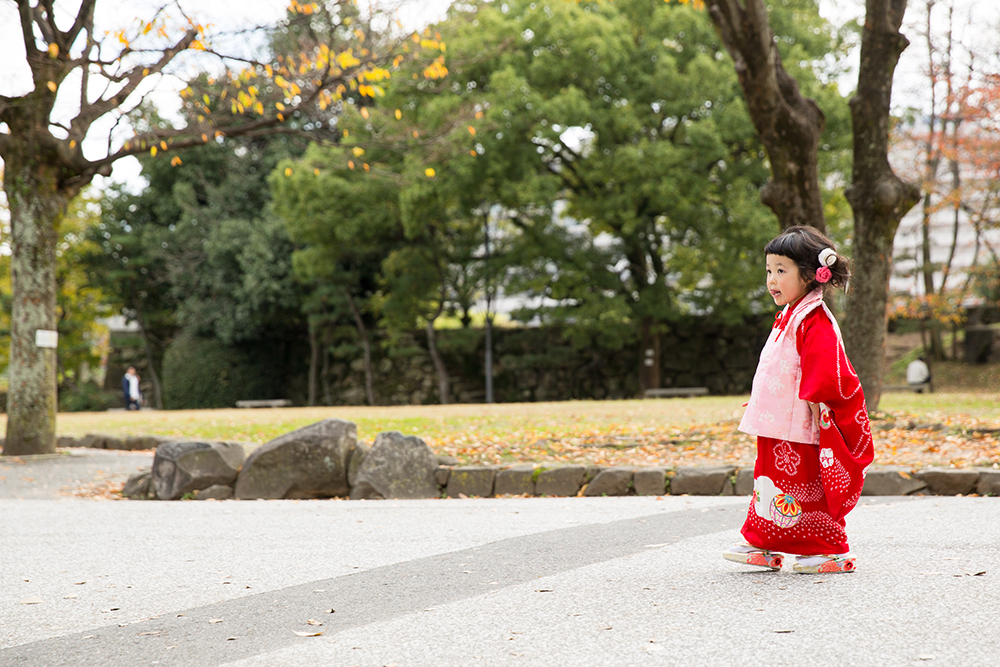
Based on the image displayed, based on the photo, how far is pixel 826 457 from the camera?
12.2ft

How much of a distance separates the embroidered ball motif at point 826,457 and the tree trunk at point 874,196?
255 inches

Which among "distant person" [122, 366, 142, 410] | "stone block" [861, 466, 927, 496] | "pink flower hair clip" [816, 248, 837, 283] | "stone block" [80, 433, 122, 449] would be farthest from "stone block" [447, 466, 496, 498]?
"distant person" [122, 366, 142, 410]

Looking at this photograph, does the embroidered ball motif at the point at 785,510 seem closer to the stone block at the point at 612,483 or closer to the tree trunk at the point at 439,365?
the stone block at the point at 612,483

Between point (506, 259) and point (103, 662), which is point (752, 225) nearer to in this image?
point (506, 259)

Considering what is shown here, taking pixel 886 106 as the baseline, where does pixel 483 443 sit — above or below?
below

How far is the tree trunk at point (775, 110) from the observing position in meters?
9.15

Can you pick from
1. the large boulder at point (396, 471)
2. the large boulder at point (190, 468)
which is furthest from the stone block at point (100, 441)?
the large boulder at point (396, 471)

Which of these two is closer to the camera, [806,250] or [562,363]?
[806,250]

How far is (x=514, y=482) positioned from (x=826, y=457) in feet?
13.4

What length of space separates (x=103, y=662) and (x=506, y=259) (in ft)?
70.3

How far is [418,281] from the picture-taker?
2539 cm

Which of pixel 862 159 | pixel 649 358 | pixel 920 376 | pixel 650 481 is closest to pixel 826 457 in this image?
pixel 650 481

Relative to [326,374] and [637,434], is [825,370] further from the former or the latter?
[326,374]

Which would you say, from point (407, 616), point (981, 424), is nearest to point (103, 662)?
point (407, 616)
